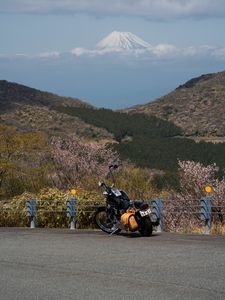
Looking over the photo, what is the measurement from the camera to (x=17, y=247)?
599 inches

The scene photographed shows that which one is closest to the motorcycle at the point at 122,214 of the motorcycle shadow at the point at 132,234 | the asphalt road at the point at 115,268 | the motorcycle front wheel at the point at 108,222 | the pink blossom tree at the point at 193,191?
the motorcycle front wheel at the point at 108,222

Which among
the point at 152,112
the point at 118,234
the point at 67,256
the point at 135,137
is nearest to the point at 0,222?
the point at 118,234

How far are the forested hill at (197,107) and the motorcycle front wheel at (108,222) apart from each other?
9366 cm

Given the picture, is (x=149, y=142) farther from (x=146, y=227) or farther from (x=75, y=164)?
(x=146, y=227)

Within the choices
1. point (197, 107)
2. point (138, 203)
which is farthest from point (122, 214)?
point (197, 107)

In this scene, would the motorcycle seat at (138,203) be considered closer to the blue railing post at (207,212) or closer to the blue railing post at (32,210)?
Result: the blue railing post at (207,212)

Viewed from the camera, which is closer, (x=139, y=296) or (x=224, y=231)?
(x=139, y=296)

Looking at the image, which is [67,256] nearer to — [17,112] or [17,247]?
[17,247]

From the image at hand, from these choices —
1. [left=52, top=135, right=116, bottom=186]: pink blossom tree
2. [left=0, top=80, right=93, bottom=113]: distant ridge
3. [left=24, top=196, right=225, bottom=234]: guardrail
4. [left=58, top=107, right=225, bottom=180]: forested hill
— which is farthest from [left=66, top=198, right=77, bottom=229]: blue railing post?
[left=0, top=80, right=93, bottom=113]: distant ridge

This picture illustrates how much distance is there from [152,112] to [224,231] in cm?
12374

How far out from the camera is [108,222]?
17172mm

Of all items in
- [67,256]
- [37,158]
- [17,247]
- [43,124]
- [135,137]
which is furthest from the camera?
[135,137]

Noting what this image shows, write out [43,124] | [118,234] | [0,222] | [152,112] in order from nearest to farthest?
[118,234] < [0,222] < [43,124] < [152,112]

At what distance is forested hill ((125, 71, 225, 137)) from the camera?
11687 centimetres
